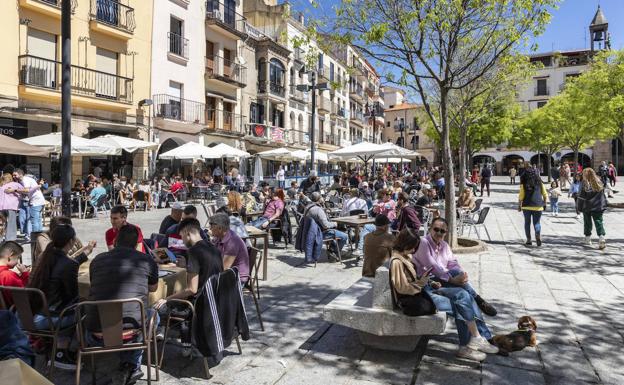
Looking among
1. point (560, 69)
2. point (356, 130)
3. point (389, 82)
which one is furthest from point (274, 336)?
point (560, 69)

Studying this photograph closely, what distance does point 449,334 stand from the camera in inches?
184

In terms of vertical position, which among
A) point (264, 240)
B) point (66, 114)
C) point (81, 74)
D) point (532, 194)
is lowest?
point (264, 240)

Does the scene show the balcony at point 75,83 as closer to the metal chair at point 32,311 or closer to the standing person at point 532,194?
the metal chair at point 32,311

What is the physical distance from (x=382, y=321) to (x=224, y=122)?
24.4 m

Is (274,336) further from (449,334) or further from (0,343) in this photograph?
(0,343)

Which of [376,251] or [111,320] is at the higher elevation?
[376,251]

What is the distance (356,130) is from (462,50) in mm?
43383

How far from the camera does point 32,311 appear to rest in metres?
3.57

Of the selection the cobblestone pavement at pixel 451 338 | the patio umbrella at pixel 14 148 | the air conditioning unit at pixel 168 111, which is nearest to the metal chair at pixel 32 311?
the cobblestone pavement at pixel 451 338

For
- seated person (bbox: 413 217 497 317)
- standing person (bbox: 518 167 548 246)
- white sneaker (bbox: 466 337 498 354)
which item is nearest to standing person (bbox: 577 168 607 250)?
standing person (bbox: 518 167 548 246)

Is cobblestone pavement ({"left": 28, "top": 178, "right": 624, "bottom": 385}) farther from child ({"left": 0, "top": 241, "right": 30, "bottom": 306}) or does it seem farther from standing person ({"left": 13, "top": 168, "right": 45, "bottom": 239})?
standing person ({"left": 13, "top": 168, "right": 45, "bottom": 239})

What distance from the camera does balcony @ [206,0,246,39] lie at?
2500 cm

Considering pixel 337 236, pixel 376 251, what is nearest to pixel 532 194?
pixel 337 236

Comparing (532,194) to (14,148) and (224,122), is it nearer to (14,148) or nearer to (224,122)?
(14,148)
